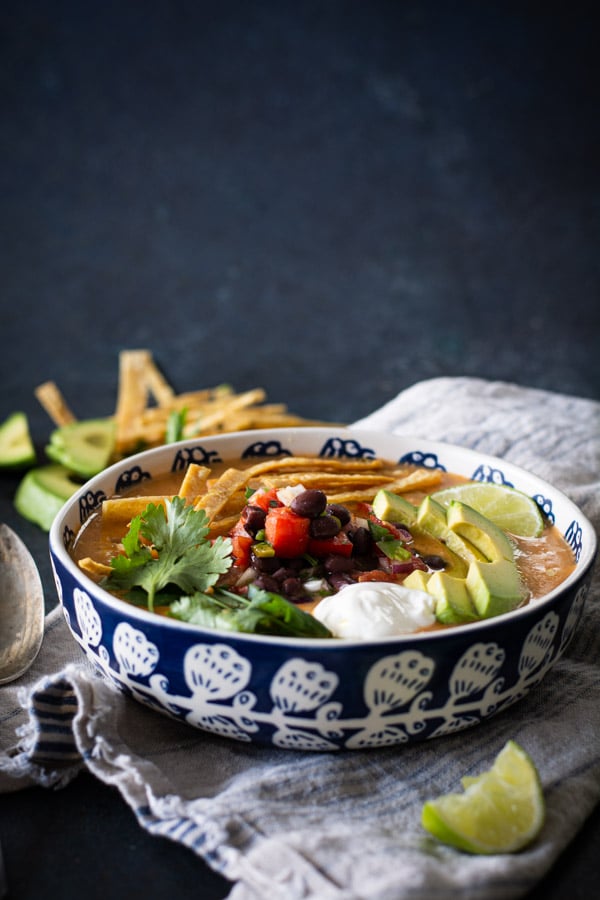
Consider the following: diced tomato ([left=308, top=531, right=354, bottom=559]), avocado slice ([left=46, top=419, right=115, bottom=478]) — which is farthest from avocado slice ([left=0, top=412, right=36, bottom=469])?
diced tomato ([left=308, top=531, right=354, bottom=559])

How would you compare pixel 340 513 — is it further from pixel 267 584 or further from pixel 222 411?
pixel 222 411

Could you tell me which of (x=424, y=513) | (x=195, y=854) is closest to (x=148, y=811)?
(x=195, y=854)

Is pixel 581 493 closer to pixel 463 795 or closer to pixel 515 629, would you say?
pixel 515 629

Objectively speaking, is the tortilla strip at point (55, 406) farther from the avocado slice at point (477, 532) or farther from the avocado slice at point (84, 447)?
the avocado slice at point (477, 532)

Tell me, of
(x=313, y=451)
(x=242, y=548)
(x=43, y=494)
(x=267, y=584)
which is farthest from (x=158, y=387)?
(x=267, y=584)

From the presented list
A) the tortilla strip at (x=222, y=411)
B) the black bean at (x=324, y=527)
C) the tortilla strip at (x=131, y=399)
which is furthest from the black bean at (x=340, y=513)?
the tortilla strip at (x=131, y=399)
